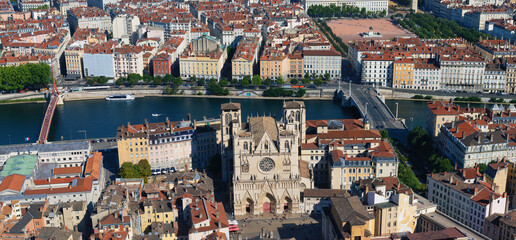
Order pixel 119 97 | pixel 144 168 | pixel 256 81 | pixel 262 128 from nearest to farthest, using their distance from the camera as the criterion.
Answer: pixel 262 128, pixel 144 168, pixel 119 97, pixel 256 81

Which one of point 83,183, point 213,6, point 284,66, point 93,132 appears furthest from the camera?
point 213,6

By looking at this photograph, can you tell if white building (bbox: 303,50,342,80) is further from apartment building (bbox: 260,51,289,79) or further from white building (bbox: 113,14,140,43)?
white building (bbox: 113,14,140,43)

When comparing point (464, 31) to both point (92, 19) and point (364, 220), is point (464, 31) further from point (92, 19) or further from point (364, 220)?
point (364, 220)

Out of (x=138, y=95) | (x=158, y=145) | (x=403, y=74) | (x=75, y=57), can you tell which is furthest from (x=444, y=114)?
(x=75, y=57)

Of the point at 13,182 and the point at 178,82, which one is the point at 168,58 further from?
the point at 13,182

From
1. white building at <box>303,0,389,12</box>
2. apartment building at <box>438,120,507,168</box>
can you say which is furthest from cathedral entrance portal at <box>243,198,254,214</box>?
white building at <box>303,0,389,12</box>

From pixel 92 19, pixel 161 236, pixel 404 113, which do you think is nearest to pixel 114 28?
pixel 92 19

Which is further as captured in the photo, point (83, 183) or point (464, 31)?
point (464, 31)
